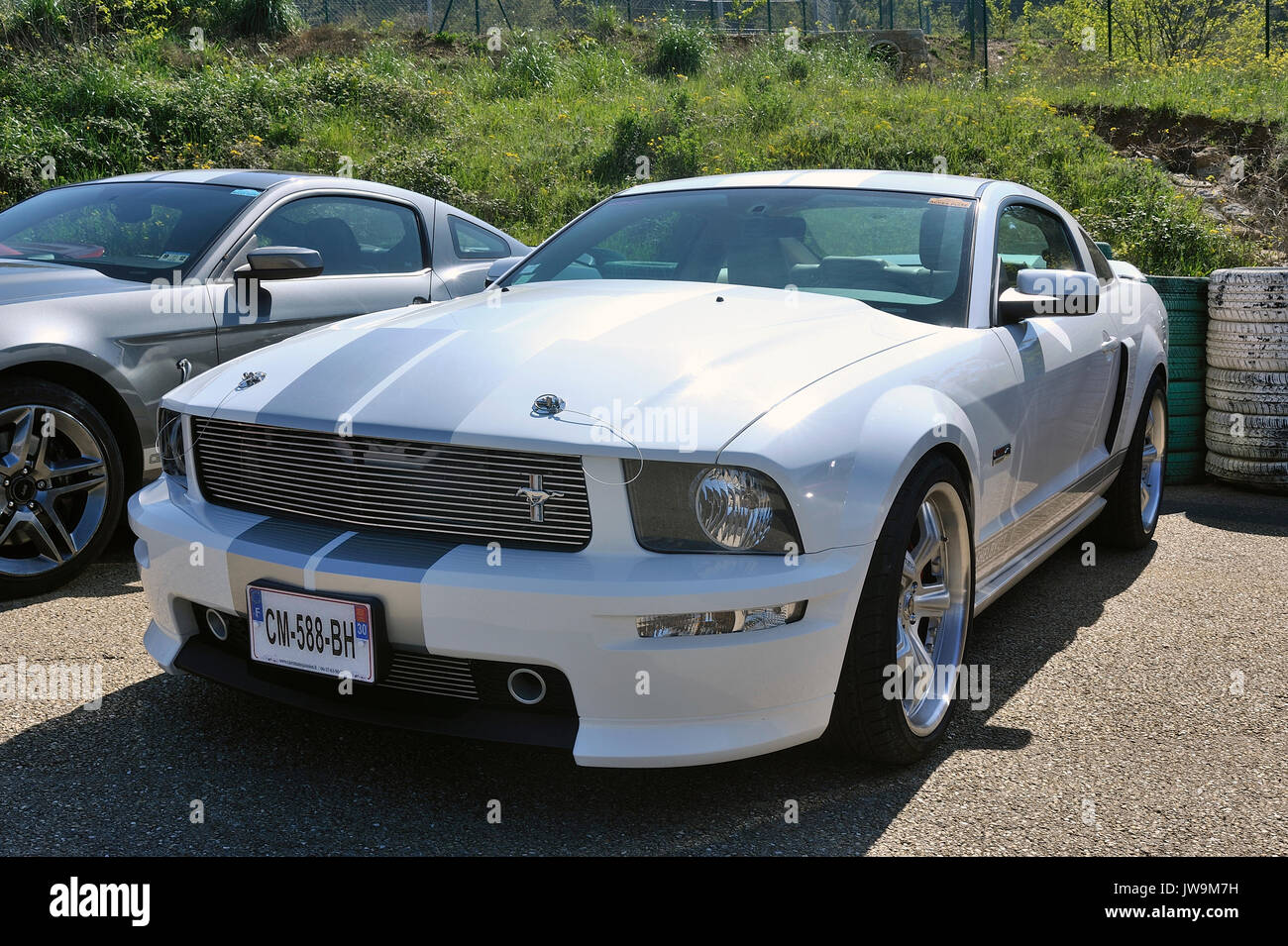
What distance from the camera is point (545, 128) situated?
15.0 meters

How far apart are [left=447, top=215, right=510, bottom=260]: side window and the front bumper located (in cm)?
361

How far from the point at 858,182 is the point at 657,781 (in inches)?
84.5

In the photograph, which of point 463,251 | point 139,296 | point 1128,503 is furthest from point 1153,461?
point 139,296

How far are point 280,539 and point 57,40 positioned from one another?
17.8 m

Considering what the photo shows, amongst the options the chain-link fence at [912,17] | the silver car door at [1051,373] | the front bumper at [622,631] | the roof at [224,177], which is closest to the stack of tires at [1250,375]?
the silver car door at [1051,373]

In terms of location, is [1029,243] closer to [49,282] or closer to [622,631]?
[622,631]

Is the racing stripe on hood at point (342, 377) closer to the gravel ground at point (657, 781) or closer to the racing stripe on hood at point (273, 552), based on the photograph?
the racing stripe on hood at point (273, 552)

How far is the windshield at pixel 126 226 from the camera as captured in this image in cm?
475

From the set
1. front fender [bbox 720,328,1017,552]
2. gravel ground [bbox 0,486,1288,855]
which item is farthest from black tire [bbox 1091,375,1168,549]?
front fender [bbox 720,328,1017,552]

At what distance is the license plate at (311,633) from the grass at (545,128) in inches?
386

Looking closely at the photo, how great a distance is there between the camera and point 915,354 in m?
3.02

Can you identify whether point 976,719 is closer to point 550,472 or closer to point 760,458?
point 760,458

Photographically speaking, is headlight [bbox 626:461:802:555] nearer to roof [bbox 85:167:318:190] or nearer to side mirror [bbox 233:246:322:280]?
side mirror [bbox 233:246:322:280]

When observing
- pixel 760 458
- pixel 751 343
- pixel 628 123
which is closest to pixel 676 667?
pixel 760 458
